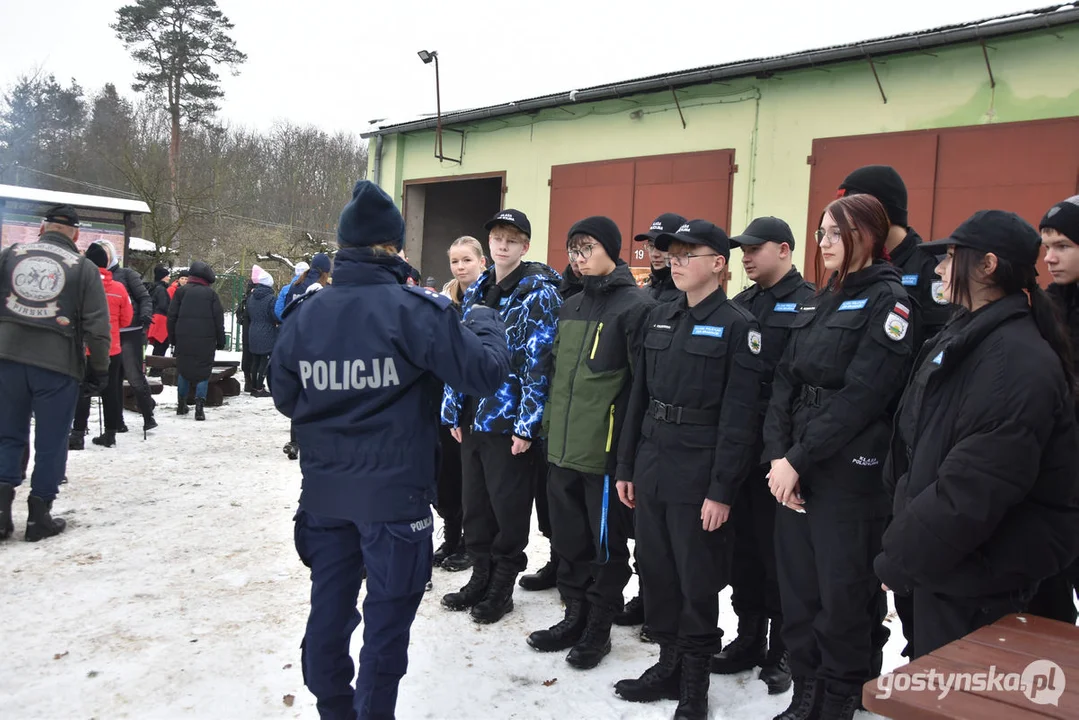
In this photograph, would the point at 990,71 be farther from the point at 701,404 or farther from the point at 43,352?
the point at 43,352

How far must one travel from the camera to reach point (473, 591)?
428 centimetres

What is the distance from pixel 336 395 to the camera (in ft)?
8.47

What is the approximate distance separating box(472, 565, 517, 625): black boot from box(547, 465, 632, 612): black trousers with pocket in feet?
1.34

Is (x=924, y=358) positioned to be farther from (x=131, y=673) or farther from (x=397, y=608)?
(x=131, y=673)

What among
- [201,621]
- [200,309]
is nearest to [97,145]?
[200,309]

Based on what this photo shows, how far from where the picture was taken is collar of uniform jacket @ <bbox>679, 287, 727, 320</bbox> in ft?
10.8

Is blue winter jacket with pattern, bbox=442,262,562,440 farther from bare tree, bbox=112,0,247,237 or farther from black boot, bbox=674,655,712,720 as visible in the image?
bare tree, bbox=112,0,247,237

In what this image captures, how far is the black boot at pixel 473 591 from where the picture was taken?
425 centimetres

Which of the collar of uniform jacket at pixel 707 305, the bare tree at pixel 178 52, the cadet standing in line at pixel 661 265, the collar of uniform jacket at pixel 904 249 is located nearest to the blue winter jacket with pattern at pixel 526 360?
the cadet standing in line at pixel 661 265

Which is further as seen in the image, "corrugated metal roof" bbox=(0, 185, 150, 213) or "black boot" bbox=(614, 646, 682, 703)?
"corrugated metal roof" bbox=(0, 185, 150, 213)

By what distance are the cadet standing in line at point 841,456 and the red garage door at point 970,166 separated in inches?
164

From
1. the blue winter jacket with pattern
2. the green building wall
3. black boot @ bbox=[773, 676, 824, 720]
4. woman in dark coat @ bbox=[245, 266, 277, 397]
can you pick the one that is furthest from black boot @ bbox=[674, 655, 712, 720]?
woman in dark coat @ bbox=[245, 266, 277, 397]

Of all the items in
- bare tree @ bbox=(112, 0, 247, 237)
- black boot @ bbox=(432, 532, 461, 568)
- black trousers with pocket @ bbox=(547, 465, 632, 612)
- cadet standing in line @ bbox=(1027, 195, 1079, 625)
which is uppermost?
bare tree @ bbox=(112, 0, 247, 237)

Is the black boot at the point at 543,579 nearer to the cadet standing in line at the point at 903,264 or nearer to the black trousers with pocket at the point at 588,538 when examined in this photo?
the black trousers with pocket at the point at 588,538
